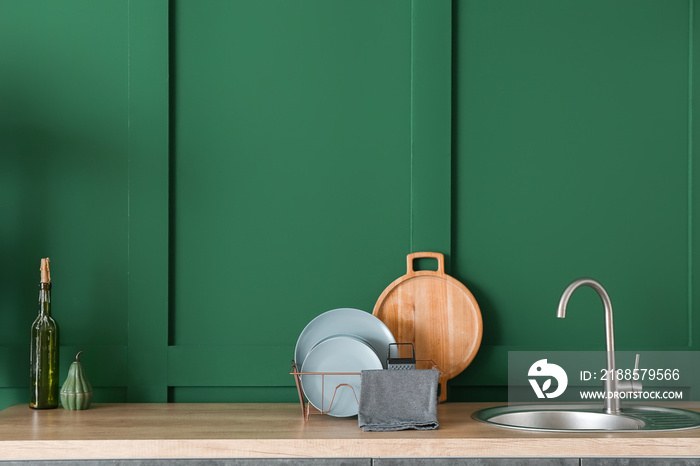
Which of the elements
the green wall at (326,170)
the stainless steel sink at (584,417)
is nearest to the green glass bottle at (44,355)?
the green wall at (326,170)

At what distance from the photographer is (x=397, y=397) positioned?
163cm

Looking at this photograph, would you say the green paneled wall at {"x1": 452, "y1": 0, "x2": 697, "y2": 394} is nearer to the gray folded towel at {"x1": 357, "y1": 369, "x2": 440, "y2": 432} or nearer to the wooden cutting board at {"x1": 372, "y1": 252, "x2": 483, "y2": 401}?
the wooden cutting board at {"x1": 372, "y1": 252, "x2": 483, "y2": 401}

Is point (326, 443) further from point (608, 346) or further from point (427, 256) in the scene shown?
point (608, 346)

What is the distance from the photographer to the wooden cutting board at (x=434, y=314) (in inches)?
76.4

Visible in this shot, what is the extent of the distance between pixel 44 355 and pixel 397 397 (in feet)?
3.24

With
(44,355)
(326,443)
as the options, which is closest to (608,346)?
(326,443)

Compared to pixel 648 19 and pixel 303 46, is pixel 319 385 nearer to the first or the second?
pixel 303 46

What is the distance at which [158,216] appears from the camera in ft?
6.50

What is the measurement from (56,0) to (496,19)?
1.35m

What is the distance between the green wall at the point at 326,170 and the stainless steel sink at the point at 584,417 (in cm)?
17

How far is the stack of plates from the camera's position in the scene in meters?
1.75

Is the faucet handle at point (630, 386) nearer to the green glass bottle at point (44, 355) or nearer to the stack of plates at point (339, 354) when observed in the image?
the stack of plates at point (339, 354)

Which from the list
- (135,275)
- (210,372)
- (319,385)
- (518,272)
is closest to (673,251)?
(518,272)

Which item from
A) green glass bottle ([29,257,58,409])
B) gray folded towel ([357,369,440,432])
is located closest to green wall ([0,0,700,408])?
green glass bottle ([29,257,58,409])
